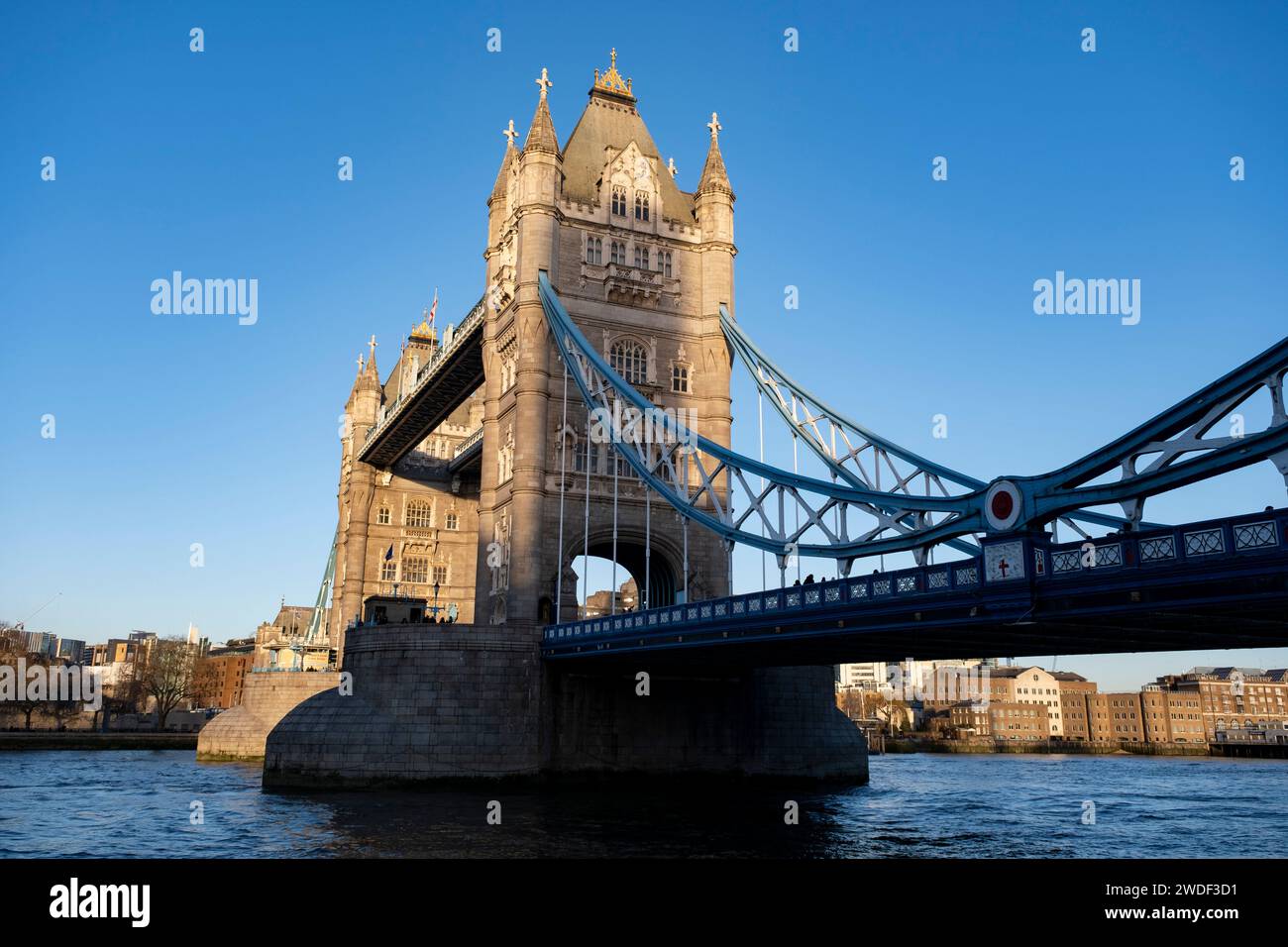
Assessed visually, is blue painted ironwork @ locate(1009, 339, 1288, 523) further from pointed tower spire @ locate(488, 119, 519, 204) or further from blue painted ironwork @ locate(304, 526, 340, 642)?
blue painted ironwork @ locate(304, 526, 340, 642)

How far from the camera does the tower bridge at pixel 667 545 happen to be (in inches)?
763

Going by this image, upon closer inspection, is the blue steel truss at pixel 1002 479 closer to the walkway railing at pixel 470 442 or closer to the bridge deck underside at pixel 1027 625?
the bridge deck underside at pixel 1027 625

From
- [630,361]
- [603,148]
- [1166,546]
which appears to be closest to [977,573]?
[1166,546]

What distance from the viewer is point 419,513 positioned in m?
72.8

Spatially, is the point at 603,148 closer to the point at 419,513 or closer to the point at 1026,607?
the point at 419,513

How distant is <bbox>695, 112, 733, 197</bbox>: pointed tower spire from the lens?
163ft

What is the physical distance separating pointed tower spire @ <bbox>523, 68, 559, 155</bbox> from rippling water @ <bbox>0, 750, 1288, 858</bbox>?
27.6 m

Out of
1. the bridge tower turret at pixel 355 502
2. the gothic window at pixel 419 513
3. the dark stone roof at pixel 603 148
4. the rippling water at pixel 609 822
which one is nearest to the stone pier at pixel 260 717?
the bridge tower turret at pixel 355 502

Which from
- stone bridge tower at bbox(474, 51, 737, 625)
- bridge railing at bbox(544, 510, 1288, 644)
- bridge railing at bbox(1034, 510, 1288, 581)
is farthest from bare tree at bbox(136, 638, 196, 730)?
bridge railing at bbox(1034, 510, 1288, 581)

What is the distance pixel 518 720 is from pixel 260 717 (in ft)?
92.1

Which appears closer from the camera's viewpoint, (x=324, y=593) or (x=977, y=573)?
(x=977, y=573)

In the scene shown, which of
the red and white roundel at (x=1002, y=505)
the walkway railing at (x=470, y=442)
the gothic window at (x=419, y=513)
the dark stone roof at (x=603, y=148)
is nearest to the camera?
the red and white roundel at (x=1002, y=505)

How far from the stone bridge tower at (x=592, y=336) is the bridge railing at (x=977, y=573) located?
10.6 meters
